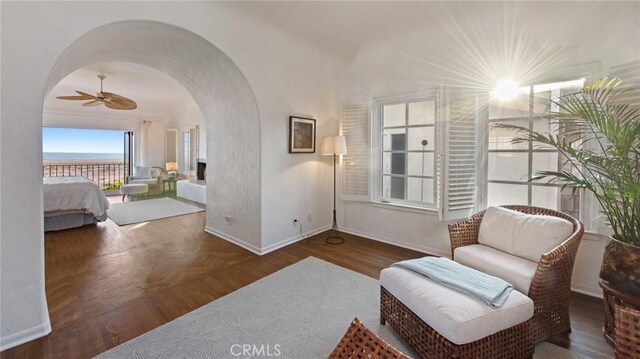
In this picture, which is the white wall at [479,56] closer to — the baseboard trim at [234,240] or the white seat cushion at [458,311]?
the baseboard trim at [234,240]

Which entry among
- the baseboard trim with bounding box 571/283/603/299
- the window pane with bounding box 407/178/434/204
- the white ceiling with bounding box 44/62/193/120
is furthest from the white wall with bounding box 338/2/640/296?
the white ceiling with bounding box 44/62/193/120

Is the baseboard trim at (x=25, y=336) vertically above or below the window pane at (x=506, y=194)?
below

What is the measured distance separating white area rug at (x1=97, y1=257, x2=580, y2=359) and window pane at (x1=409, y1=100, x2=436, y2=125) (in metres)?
2.16

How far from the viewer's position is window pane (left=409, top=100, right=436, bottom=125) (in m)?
3.61

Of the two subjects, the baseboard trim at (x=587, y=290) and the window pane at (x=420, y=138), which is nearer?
the baseboard trim at (x=587, y=290)

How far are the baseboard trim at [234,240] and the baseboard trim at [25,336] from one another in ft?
6.25

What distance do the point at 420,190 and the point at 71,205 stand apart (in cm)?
A: 540

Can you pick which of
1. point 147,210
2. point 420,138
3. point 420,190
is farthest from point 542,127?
point 147,210

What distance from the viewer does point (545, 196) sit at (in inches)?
116

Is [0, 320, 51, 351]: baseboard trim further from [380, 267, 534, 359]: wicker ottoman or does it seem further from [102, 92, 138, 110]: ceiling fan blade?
[102, 92, 138, 110]: ceiling fan blade

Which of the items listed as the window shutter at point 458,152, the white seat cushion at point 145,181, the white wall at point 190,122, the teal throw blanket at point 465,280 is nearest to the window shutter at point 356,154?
the window shutter at point 458,152

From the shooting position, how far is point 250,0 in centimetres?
286

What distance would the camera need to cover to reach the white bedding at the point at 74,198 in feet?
14.3

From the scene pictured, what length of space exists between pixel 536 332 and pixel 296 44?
3826mm
